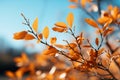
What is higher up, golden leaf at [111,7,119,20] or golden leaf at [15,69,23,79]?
golden leaf at [111,7,119,20]

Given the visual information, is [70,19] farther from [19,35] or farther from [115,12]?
[115,12]

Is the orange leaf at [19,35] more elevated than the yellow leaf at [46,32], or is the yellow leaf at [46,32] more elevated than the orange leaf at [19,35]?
the orange leaf at [19,35]

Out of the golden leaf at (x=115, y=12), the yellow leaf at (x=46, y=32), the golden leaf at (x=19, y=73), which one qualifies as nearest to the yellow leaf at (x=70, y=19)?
the yellow leaf at (x=46, y=32)

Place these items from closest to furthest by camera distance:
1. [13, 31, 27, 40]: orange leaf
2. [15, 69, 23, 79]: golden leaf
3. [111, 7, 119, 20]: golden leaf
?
[13, 31, 27, 40]: orange leaf < [111, 7, 119, 20]: golden leaf < [15, 69, 23, 79]: golden leaf

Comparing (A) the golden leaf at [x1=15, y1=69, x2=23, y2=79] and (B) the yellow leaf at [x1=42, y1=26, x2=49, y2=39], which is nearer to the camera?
(B) the yellow leaf at [x1=42, y1=26, x2=49, y2=39]

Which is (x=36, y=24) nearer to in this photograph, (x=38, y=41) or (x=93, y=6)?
(x=38, y=41)

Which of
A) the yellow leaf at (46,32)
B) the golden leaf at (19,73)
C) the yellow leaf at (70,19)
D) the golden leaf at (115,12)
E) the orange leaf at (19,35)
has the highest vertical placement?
the yellow leaf at (70,19)

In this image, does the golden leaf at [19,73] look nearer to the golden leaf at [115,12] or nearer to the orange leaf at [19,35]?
the golden leaf at [115,12]

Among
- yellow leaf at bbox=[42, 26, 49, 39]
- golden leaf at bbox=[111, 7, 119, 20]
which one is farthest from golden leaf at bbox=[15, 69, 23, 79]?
yellow leaf at bbox=[42, 26, 49, 39]

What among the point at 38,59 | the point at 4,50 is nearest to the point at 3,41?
the point at 4,50

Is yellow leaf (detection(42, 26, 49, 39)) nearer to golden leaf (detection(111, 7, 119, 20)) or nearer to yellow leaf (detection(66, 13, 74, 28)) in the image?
yellow leaf (detection(66, 13, 74, 28))

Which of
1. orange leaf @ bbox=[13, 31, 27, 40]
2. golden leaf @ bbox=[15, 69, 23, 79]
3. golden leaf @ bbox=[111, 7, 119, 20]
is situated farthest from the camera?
golden leaf @ bbox=[15, 69, 23, 79]
